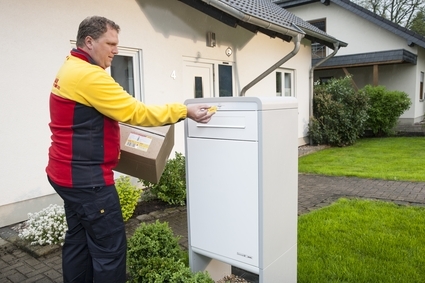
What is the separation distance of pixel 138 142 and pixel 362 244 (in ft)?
8.68

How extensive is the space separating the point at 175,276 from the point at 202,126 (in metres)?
1.03

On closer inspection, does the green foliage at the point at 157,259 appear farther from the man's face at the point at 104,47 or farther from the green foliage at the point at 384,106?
the green foliage at the point at 384,106

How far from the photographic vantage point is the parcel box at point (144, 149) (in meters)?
2.37

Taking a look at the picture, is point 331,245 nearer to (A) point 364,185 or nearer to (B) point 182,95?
(A) point 364,185

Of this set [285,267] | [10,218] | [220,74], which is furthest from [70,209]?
[220,74]

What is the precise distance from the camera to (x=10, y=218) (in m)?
4.38

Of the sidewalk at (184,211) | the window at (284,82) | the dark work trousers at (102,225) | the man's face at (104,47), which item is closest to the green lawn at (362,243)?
the sidewalk at (184,211)

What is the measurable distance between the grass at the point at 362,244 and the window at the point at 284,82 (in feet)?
18.9

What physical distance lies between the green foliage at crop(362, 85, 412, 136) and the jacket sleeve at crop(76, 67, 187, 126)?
12.4 metres

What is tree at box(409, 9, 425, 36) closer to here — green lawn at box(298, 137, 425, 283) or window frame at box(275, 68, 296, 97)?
window frame at box(275, 68, 296, 97)

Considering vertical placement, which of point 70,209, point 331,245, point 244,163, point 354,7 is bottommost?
point 331,245

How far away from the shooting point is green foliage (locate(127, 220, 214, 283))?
7.93 feet

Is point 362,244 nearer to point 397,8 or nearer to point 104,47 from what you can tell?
point 104,47

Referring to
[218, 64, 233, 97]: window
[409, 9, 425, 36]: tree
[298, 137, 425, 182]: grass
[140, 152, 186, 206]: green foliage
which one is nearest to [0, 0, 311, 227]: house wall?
[140, 152, 186, 206]: green foliage
